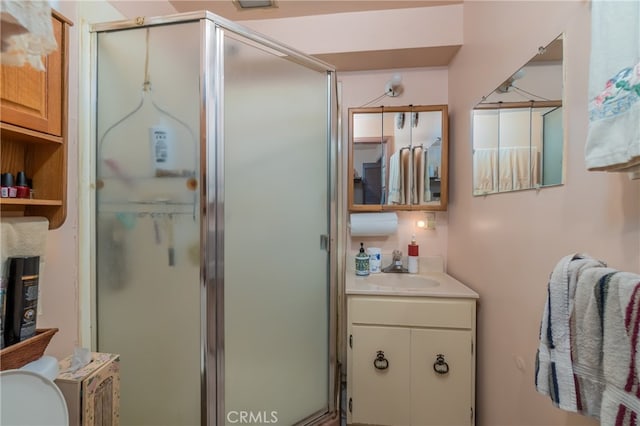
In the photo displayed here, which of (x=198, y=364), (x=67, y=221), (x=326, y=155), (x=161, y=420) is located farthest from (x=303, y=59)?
(x=161, y=420)

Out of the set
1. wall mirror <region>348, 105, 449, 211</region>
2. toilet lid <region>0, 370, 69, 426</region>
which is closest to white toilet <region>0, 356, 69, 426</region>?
toilet lid <region>0, 370, 69, 426</region>

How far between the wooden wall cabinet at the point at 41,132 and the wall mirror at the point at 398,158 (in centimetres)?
137

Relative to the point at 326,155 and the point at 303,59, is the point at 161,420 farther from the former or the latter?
the point at 303,59

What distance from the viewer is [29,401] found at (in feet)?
2.15

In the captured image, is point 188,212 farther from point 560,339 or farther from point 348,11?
point 348,11

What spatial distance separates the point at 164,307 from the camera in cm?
104

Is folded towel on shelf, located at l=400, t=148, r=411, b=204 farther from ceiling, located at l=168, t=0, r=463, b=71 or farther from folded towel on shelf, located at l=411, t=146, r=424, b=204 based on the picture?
ceiling, located at l=168, t=0, r=463, b=71

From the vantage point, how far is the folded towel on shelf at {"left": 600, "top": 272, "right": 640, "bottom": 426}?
49cm

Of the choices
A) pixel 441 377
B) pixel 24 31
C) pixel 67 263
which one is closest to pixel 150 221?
pixel 67 263

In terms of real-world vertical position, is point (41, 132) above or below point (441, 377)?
above

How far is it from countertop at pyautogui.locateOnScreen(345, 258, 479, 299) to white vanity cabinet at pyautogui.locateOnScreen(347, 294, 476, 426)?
1.1 inches

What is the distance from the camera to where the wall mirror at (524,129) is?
2.75 ft

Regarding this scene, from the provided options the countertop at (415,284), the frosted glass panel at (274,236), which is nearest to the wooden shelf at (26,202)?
the frosted glass panel at (274,236)

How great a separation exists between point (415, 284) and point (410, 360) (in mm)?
431
